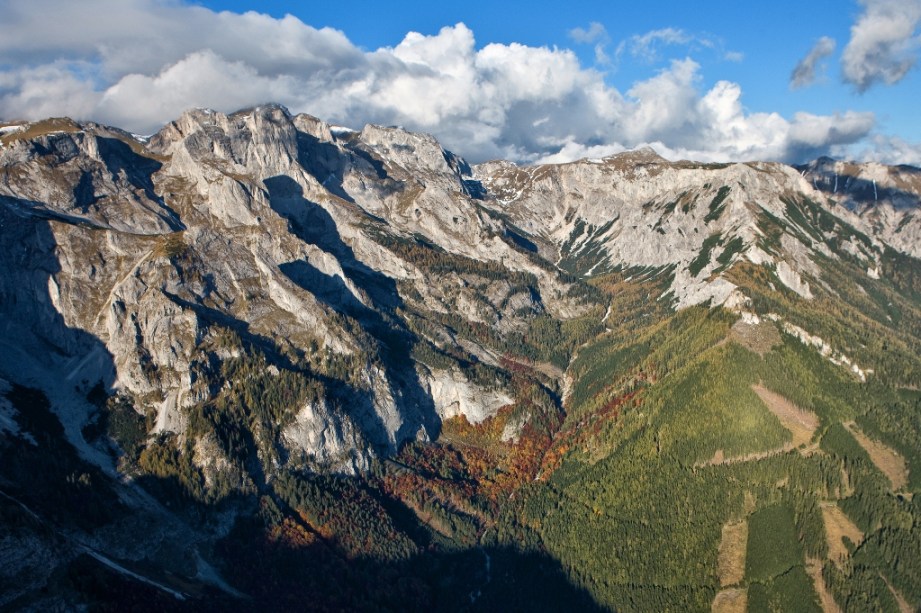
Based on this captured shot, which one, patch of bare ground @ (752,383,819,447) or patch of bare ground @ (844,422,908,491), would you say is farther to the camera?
patch of bare ground @ (752,383,819,447)

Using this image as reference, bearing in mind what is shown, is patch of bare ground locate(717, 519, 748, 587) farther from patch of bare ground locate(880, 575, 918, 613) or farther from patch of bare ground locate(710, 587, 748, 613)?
patch of bare ground locate(880, 575, 918, 613)

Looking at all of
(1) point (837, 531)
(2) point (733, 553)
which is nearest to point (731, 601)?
(2) point (733, 553)

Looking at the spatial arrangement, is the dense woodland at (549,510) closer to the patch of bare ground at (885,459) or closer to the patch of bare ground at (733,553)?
the patch of bare ground at (885,459)

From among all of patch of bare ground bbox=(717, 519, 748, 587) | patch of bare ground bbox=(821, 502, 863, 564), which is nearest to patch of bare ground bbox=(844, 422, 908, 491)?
patch of bare ground bbox=(821, 502, 863, 564)

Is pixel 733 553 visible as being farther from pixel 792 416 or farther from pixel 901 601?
pixel 792 416

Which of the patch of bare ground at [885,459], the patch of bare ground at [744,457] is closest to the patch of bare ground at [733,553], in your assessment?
the patch of bare ground at [744,457]
